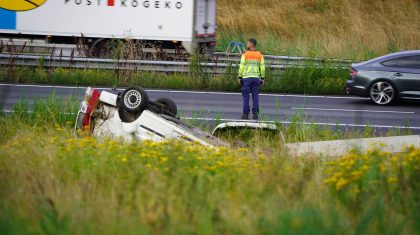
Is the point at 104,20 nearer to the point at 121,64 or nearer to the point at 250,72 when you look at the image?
the point at 121,64

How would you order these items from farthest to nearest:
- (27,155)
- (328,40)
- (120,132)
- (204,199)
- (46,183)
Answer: (328,40) → (120,132) → (27,155) → (46,183) → (204,199)

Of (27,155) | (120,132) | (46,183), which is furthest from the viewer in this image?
(120,132)

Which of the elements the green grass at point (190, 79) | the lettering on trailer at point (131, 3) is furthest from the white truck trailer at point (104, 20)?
the green grass at point (190, 79)

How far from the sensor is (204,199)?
6875mm

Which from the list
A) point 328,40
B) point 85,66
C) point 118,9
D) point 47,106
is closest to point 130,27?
point 118,9

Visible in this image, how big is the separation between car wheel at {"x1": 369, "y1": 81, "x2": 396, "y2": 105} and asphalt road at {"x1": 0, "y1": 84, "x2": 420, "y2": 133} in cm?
22

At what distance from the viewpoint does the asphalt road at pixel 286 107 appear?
16797 mm

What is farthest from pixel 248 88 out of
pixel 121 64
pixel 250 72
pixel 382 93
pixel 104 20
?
pixel 104 20

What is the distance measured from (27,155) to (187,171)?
166 centimetres

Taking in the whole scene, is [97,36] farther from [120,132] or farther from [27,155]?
[27,155]

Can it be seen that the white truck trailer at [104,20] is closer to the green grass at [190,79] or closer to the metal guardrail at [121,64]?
the metal guardrail at [121,64]

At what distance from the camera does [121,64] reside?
22.6 m

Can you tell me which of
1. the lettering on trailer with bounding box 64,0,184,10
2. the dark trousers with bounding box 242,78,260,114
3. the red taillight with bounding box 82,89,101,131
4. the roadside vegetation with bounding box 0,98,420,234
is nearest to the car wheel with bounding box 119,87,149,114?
the red taillight with bounding box 82,89,101,131

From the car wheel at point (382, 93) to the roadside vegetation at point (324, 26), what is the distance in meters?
7.29
